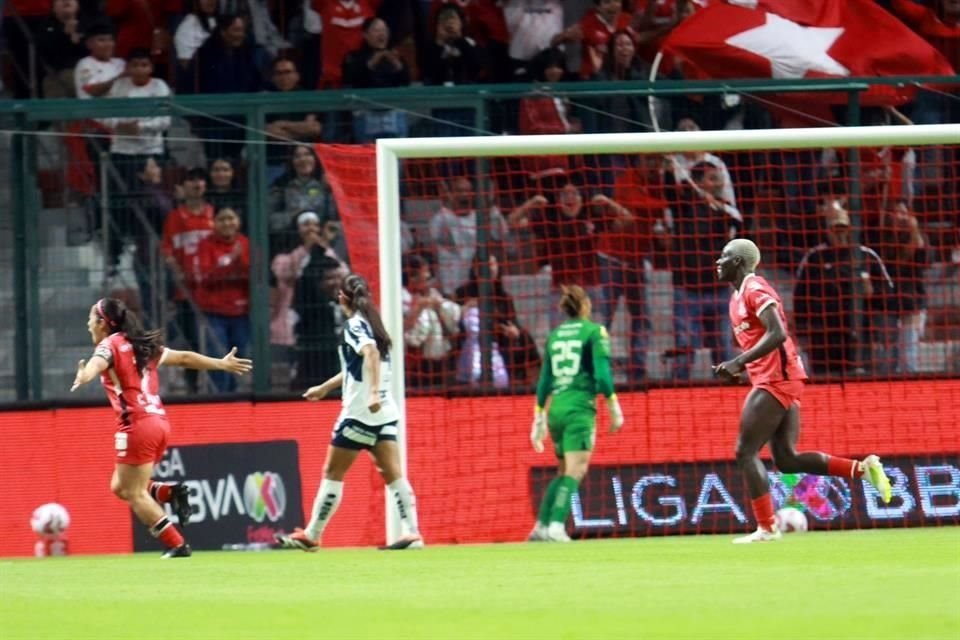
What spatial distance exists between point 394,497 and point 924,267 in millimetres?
5747

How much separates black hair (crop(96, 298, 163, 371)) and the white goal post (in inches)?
79.8

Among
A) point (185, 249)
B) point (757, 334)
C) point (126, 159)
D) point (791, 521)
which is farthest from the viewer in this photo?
point (126, 159)

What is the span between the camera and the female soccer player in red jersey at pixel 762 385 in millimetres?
13641

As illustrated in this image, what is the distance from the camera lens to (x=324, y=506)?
15.0 metres

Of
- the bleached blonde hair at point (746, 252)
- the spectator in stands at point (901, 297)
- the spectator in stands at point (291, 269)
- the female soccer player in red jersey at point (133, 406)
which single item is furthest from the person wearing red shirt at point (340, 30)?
the bleached blonde hair at point (746, 252)

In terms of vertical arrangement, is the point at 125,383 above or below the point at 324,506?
above

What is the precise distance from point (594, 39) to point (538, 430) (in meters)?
5.25

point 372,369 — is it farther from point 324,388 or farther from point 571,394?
point 571,394

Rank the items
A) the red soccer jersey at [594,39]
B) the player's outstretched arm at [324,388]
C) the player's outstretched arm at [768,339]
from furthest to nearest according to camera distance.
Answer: the red soccer jersey at [594,39], the player's outstretched arm at [324,388], the player's outstretched arm at [768,339]

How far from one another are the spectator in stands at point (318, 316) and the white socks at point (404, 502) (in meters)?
2.41

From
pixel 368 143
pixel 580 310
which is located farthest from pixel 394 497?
pixel 368 143

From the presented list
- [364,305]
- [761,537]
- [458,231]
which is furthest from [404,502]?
[458,231]

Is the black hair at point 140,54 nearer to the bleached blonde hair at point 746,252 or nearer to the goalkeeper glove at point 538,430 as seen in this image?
the goalkeeper glove at point 538,430

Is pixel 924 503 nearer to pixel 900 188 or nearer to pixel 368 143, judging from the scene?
pixel 900 188
